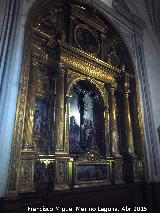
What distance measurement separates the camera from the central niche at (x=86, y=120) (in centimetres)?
471

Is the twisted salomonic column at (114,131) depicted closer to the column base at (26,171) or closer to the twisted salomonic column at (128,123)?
the twisted salomonic column at (128,123)

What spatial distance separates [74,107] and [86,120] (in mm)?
474

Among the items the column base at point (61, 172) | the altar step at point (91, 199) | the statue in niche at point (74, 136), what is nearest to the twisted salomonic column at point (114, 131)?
the altar step at point (91, 199)

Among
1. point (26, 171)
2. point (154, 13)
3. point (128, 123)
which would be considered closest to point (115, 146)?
point (128, 123)

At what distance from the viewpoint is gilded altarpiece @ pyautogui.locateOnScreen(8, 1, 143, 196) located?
377 cm

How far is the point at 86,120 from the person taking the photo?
5.16 m

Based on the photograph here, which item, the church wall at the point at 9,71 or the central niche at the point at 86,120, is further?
the central niche at the point at 86,120

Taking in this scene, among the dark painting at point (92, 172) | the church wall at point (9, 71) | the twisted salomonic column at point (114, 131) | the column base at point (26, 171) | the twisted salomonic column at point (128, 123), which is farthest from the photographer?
the twisted salomonic column at point (128, 123)

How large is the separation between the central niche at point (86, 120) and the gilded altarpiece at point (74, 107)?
20mm

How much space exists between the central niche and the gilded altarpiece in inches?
0.8

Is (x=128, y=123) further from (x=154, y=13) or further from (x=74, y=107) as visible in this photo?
(x=154, y=13)

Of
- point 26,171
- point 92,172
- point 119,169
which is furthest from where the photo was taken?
point 119,169

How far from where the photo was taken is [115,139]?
529 cm

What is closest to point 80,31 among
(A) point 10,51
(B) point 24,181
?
(A) point 10,51
